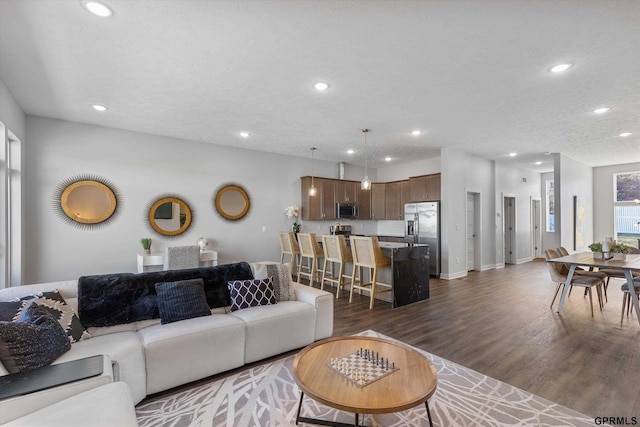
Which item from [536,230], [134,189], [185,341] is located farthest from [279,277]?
[536,230]

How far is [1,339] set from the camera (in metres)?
1.55

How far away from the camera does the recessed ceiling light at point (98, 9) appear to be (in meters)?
1.92

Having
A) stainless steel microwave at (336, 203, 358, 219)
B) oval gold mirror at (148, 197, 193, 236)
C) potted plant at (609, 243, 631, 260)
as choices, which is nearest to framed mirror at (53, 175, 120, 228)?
oval gold mirror at (148, 197, 193, 236)

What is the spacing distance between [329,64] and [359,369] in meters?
2.53

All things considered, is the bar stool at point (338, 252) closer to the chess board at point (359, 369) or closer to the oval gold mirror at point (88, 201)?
the chess board at point (359, 369)

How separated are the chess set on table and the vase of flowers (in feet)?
15.6

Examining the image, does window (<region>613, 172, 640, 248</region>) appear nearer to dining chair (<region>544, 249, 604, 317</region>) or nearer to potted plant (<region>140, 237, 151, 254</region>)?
dining chair (<region>544, 249, 604, 317</region>)

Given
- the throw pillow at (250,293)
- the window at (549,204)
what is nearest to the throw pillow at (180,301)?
the throw pillow at (250,293)

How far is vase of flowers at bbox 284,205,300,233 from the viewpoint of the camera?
6.53m

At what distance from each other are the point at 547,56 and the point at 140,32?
340 cm

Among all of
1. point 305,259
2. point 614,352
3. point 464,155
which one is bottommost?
point 614,352

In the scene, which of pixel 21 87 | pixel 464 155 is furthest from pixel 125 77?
pixel 464 155

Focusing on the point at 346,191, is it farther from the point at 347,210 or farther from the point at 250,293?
the point at 250,293

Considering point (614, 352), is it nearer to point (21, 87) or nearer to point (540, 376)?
point (540, 376)
